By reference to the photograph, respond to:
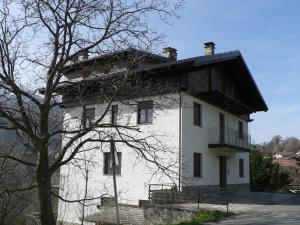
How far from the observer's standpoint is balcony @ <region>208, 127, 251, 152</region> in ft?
81.3

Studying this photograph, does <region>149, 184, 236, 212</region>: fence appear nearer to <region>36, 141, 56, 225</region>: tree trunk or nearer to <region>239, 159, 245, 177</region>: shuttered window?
<region>36, 141, 56, 225</region>: tree trunk

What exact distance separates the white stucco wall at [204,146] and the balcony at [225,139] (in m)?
0.37

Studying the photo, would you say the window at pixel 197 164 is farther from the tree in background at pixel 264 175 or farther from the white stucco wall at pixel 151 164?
the tree in background at pixel 264 175

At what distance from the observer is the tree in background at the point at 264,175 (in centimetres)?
3578

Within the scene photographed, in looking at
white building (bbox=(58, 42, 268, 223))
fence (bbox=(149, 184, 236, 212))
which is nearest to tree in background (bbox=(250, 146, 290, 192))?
white building (bbox=(58, 42, 268, 223))

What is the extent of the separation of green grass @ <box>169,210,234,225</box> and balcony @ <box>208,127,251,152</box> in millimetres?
9115

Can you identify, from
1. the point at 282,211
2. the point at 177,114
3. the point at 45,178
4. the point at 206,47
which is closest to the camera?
the point at 45,178

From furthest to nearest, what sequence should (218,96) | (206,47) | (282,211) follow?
(206,47) < (218,96) < (282,211)

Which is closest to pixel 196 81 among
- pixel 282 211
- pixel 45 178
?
pixel 282 211

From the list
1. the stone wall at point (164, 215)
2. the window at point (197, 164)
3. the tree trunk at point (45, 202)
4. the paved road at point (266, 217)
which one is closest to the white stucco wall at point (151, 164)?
the window at point (197, 164)

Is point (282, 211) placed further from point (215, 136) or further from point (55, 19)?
point (55, 19)

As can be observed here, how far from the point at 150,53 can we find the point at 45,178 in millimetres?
4013

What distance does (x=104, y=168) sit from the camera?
25.1 meters

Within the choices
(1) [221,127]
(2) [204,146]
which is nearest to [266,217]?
(2) [204,146]
